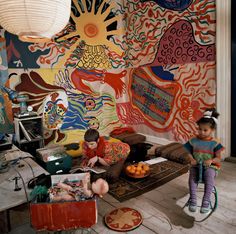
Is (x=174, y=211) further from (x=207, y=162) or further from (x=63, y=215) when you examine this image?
(x=63, y=215)

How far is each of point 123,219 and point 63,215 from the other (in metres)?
0.80

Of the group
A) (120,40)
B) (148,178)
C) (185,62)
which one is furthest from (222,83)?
(120,40)

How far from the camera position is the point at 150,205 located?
2.10m

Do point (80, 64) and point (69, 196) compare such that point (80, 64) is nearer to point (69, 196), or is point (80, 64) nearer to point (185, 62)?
point (185, 62)

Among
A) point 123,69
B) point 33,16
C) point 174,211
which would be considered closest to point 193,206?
point 174,211

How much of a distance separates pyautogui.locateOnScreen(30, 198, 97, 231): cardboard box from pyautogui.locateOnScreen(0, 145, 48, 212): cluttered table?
0.66 feet

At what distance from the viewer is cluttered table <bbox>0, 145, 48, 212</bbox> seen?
1333mm

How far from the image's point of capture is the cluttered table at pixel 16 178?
1333mm

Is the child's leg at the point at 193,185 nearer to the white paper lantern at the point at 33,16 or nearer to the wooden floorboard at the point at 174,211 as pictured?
the wooden floorboard at the point at 174,211

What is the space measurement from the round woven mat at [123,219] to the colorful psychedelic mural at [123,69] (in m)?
1.79

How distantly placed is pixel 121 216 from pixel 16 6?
162cm

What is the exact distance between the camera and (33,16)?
4.51 feet

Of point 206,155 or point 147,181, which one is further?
point 147,181

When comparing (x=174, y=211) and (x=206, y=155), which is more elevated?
(x=206, y=155)
